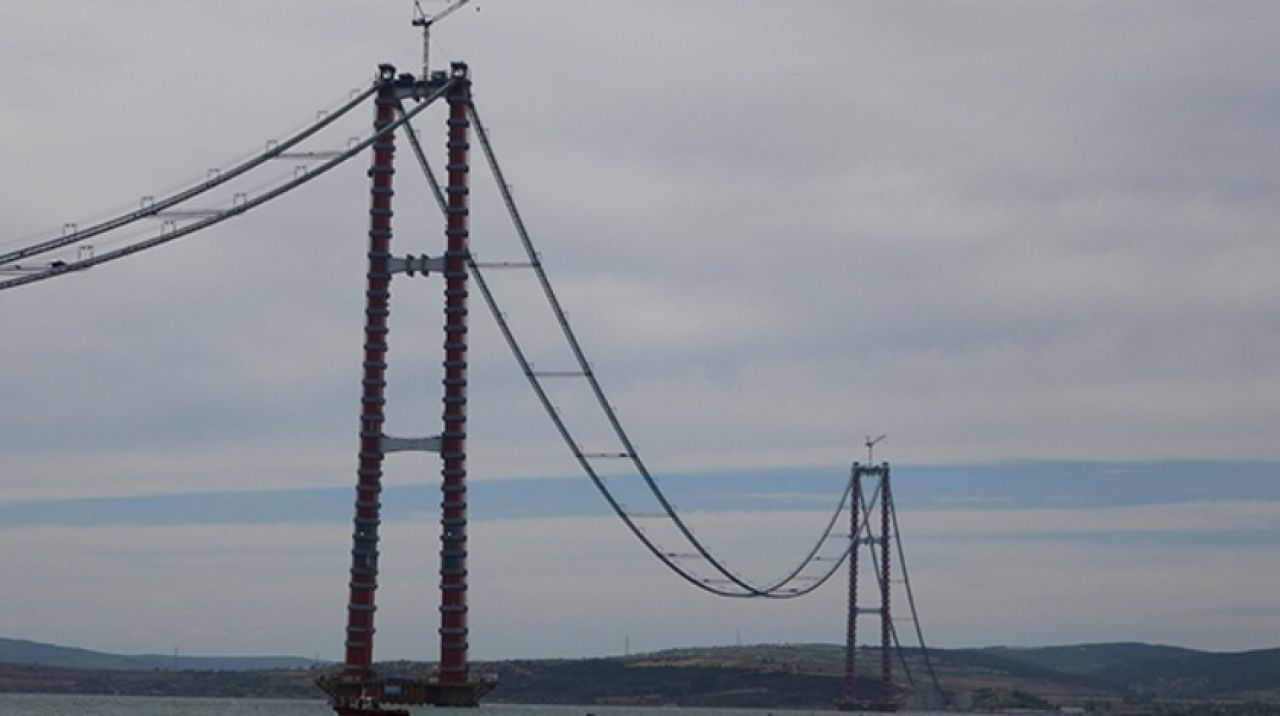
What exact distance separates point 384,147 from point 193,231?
30.5m

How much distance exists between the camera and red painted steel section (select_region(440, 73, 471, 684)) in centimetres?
11462

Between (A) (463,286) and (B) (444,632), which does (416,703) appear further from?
(A) (463,286)

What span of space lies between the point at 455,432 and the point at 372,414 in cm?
474

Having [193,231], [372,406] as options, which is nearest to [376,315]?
[372,406]

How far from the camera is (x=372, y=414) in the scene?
116 metres

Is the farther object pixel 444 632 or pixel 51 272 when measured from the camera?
pixel 444 632

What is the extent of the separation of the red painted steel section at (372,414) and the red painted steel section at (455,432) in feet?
11.3

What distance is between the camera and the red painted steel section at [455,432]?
376 feet

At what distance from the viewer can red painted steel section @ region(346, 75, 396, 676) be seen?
378 ft

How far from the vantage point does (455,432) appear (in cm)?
11512

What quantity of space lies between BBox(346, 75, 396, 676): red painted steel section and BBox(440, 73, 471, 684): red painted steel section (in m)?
3.43

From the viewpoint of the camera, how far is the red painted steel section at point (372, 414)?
115250 mm

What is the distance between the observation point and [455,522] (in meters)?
114

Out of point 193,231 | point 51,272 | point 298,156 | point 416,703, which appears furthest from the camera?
point 416,703
